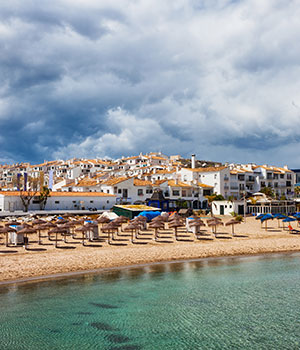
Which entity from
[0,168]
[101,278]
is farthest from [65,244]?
[0,168]

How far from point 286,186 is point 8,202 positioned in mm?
65023

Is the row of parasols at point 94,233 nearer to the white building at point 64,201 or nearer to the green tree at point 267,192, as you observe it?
the white building at point 64,201

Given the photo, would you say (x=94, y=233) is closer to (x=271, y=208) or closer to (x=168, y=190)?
(x=168, y=190)

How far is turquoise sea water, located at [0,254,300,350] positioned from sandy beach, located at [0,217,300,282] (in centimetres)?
197

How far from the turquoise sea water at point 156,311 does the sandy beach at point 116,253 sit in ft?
6.45

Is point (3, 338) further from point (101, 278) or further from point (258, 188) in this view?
point (258, 188)

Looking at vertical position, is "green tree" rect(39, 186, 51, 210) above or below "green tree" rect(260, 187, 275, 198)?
below

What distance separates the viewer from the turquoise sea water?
1312 centimetres

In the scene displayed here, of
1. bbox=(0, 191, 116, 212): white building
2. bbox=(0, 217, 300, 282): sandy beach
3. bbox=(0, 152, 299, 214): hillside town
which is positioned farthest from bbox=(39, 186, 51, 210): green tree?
bbox=(0, 217, 300, 282): sandy beach

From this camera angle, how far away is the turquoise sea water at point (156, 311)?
13.1 meters

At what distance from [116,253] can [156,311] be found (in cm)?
1120

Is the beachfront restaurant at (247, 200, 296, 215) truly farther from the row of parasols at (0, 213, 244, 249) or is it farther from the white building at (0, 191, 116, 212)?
the row of parasols at (0, 213, 244, 249)

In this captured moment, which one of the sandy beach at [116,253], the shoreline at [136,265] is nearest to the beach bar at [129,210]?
the sandy beach at [116,253]

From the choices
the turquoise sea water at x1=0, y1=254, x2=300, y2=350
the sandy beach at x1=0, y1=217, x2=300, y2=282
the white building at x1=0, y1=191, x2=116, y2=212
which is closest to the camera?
the turquoise sea water at x1=0, y1=254, x2=300, y2=350
